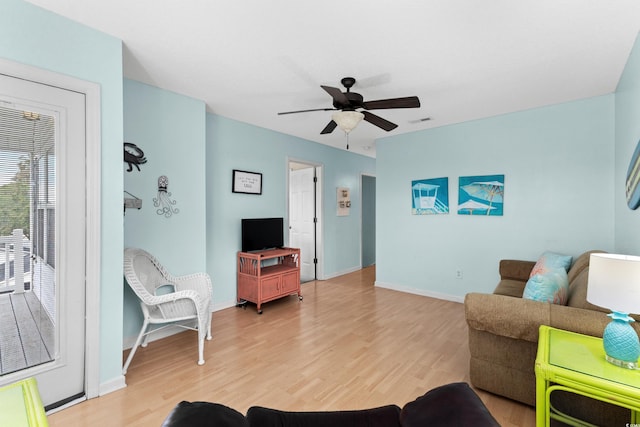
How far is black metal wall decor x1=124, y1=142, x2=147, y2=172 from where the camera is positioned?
9.03 feet

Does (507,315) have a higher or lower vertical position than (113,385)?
higher

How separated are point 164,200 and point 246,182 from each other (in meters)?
1.28

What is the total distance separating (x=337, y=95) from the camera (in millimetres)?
2346

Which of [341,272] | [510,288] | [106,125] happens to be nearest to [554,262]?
[510,288]

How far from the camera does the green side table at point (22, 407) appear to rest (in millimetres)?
898

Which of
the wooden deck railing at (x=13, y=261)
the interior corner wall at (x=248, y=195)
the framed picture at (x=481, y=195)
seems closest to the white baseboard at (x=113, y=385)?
the wooden deck railing at (x=13, y=261)

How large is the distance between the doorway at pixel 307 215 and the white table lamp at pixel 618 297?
165 inches

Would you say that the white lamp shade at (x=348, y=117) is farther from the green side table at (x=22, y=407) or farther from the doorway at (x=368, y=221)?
the doorway at (x=368, y=221)

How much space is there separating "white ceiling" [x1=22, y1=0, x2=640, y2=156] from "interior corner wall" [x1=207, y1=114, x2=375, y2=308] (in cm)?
70

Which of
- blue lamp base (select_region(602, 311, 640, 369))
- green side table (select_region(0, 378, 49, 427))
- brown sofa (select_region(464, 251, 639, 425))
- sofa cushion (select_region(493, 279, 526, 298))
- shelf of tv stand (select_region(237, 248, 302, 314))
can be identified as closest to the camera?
green side table (select_region(0, 378, 49, 427))

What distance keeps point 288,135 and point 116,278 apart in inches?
128

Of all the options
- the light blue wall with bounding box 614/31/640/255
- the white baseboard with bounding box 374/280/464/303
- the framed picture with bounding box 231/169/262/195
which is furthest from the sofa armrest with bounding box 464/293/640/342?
the framed picture with bounding box 231/169/262/195

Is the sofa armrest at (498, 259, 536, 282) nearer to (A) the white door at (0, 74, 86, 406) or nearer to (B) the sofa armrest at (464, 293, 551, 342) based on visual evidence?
(B) the sofa armrest at (464, 293, 551, 342)

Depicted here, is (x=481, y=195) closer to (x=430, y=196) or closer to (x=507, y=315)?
(x=430, y=196)
